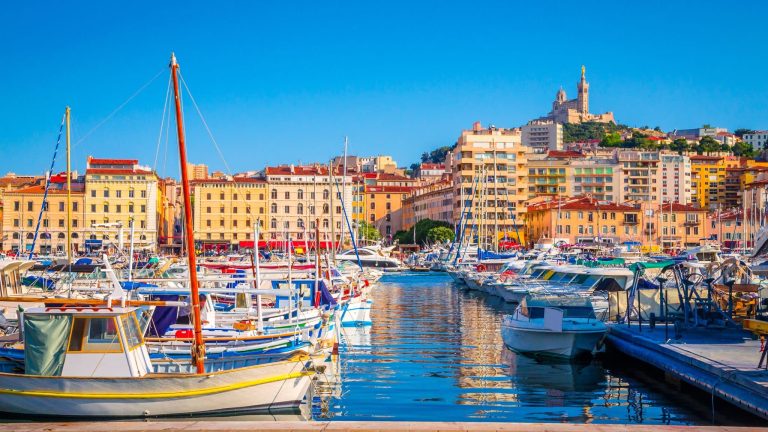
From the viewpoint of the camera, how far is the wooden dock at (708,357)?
17234mm

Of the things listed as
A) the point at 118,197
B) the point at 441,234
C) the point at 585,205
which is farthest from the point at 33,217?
A: the point at 585,205

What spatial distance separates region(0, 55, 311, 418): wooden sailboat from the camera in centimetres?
1705

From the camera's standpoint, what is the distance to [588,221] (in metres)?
115

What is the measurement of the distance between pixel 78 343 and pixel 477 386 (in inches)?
390

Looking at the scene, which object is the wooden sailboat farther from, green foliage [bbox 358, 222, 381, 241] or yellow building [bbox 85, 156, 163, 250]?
green foliage [bbox 358, 222, 381, 241]

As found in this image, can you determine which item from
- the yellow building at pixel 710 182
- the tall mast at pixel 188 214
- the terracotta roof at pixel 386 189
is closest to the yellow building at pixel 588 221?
the terracotta roof at pixel 386 189

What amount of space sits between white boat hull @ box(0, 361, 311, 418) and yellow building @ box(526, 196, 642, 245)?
9889cm

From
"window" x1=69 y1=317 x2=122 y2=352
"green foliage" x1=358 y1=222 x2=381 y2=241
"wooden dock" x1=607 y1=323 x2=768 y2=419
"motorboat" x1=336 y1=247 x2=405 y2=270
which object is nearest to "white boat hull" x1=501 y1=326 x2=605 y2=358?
"wooden dock" x1=607 y1=323 x2=768 y2=419

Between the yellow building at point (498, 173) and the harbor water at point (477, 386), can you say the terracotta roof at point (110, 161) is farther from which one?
the harbor water at point (477, 386)

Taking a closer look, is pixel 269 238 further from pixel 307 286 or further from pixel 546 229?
pixel 307 286

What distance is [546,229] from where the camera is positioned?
116m

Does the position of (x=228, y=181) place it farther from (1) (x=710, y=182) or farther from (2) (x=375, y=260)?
(1) (x=710, y=182)

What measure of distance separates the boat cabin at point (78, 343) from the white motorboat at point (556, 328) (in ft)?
43.2

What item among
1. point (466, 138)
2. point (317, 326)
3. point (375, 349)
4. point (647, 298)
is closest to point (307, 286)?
point (375, 349)
